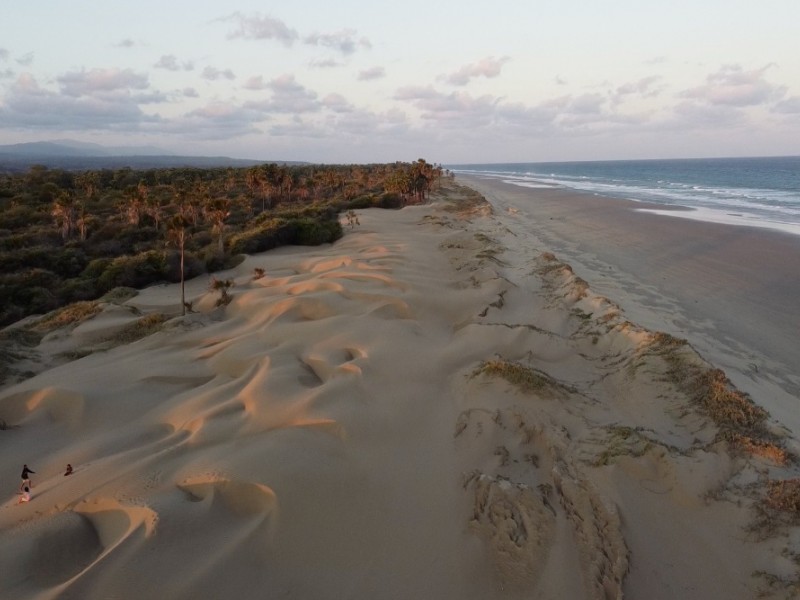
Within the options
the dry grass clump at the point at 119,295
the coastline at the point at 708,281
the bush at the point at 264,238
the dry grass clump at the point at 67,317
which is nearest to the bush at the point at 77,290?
the dry grass clump at the point at 119,295

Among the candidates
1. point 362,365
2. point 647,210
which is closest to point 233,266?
point 362,365

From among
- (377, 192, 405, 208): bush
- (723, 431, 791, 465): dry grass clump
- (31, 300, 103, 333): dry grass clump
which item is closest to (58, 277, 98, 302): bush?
(31, 300, 103, 333): dry grass clump

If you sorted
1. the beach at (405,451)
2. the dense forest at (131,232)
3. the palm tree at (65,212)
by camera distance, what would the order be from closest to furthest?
the beach at (405,451) → the dense forest at (131,232) → the palm tree at (65,212)

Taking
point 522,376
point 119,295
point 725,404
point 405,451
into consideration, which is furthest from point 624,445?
point 119,295

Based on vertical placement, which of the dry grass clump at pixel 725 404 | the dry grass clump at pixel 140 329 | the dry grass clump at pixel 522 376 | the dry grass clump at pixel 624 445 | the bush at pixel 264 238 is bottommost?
the dry grass clump at pixel 140 329

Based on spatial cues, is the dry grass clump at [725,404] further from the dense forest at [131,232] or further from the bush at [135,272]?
the bush at [135,272]

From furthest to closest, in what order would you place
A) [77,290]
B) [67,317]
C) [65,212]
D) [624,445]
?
[65,212] → [77,290] → [67,317] → [624,445]

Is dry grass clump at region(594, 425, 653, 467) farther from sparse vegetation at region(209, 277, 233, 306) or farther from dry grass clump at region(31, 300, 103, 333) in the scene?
dry grass clump at region(31, 300, 103, 333)

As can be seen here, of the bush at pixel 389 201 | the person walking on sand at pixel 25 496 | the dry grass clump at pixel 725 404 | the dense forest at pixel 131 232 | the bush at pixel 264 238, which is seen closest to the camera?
the person walking on sand at pixel 25 496

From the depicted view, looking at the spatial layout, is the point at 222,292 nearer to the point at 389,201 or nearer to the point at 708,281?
the point at 708,281
